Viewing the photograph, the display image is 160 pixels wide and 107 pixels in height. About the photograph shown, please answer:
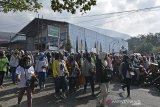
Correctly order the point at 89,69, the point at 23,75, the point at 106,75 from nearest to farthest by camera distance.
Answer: the point at 23,75 → the point at 106,75 → the point at 89,69

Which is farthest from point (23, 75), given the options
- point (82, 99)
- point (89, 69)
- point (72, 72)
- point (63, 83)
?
A: point (72, 72)

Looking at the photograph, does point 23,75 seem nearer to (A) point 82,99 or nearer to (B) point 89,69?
(A) point 82,99

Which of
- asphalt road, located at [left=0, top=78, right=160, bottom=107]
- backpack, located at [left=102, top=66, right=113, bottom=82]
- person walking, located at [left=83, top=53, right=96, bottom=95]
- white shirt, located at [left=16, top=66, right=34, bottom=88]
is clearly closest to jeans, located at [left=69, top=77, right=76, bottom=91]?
asphalt road, located at [left=0, top=78, right=160, bottom=107]

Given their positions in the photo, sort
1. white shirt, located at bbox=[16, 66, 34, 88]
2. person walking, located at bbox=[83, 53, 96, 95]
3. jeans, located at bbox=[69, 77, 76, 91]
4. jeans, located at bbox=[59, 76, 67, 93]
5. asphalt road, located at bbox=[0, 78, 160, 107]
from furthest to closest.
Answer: jeans, located at bbox=[69, 77, 76, 91] < person walking, located at bbox=[83, 53, 96, 95] < jeans, located at bbox=[59, 76, 67, 93] < asphalt road, located at bbox=[0, 78, 160, 107] < white shirt, located at bbox=[16, 66, 34, 88]

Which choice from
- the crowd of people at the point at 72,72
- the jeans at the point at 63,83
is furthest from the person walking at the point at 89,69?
the jeans at the point at 63,83

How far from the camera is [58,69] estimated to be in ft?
45.4

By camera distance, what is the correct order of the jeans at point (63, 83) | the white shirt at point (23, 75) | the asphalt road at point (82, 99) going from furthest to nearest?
the jeans at point (63, 83)
the asphalt road at point (82, 99)
the white shirt at point (23, 75)

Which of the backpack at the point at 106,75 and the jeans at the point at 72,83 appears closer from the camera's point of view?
the backpack at the point at 106,75

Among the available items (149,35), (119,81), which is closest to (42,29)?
(119,81)

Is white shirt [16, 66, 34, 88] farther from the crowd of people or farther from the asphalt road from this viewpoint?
the asphalt road

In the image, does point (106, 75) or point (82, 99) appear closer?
point (106, 75)

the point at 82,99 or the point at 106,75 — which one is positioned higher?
the point at 106,75

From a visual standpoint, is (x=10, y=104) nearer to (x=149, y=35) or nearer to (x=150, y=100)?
(x=150, y=100)

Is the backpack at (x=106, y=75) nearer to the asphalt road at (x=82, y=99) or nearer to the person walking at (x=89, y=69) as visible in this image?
the asphalt road at (x=82, y=99)
